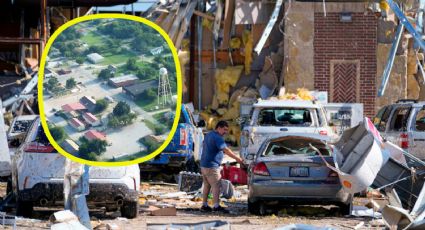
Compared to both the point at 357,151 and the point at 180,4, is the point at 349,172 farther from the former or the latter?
the point at 180,4

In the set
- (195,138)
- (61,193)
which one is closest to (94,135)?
(61,193)

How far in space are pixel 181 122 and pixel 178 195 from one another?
336cm

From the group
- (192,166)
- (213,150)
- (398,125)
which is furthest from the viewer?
(192,166)

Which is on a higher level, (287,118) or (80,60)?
(80,60)

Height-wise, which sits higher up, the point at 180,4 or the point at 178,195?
the point at 180,4

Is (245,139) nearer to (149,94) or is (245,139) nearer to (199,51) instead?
(149,94)

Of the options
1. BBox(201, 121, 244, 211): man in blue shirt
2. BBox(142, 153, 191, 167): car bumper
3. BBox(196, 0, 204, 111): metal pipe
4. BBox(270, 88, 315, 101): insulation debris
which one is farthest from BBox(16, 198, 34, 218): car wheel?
BBox(196, 0, 204, 111): metal pipe

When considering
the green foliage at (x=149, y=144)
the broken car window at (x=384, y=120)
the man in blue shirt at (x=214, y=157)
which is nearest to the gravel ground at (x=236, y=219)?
the man in blue shirt at (x=214, y=157)

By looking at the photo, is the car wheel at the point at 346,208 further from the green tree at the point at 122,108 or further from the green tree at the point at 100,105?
the green tree at the point at 100,105

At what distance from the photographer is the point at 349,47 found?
35219 millimetres

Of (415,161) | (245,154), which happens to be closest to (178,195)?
(245,154)

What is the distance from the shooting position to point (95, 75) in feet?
36.3

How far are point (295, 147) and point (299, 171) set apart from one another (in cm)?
95

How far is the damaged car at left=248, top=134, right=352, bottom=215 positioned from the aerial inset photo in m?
6.86
